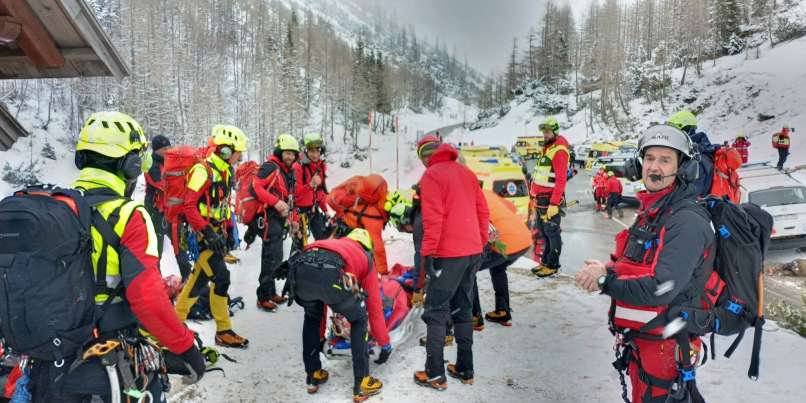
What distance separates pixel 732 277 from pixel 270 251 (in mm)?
5267

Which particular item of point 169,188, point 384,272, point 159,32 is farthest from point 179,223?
point 159,32

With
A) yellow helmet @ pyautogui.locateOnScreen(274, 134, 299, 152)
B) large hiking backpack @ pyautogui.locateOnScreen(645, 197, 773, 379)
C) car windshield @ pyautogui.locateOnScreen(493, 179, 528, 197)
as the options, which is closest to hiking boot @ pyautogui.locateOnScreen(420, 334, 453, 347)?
large hiking backpack @ pyautogui.locateOnScreen(645, 197, 773, 379)

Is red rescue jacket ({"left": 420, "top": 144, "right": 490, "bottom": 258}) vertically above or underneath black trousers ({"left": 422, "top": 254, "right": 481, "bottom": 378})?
above

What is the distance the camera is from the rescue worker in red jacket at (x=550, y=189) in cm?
716

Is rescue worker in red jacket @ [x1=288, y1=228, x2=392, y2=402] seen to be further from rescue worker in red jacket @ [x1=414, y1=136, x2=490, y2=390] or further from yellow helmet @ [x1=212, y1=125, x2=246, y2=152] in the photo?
yellow helmet @ [x1=212, y1=125, x2=246, y2=152]

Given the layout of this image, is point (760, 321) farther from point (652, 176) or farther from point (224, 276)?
point (224, 276)

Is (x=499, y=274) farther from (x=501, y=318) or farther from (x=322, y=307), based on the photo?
(x=322, y=307)

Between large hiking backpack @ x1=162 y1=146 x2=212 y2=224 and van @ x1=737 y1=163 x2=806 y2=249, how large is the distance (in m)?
10.2

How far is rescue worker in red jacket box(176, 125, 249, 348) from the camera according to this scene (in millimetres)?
4992

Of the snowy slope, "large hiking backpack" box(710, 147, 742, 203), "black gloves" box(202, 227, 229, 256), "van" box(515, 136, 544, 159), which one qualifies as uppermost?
the snowy slope

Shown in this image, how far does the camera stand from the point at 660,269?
2.42 metres

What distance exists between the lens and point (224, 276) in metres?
5.09

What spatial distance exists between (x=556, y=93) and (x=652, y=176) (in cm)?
7228

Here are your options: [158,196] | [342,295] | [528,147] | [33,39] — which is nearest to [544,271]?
[342,295]
